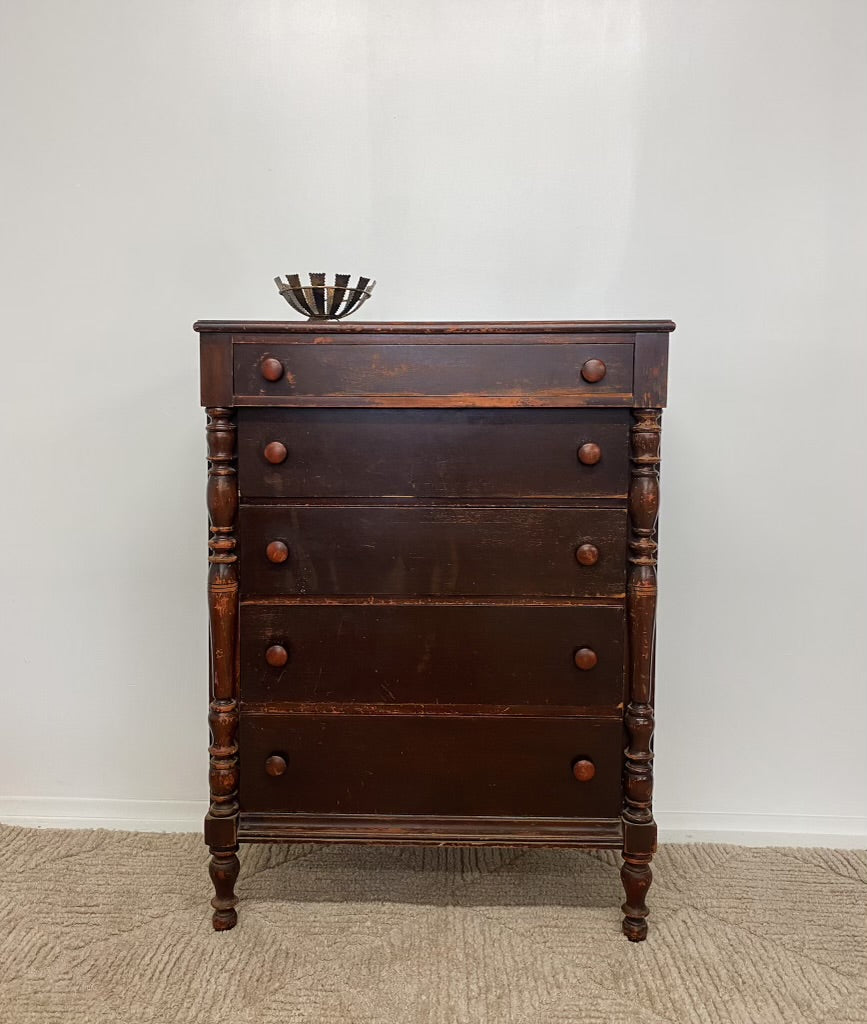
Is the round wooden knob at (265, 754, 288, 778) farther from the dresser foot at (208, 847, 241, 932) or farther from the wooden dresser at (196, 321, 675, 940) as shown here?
the dresser foot at (208, 847, 241, 932)

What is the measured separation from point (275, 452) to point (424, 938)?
1060mm

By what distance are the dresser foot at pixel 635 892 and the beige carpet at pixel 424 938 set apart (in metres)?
0.03

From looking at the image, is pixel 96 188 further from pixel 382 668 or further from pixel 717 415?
pixel 717 415

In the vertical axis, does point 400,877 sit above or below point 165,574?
below

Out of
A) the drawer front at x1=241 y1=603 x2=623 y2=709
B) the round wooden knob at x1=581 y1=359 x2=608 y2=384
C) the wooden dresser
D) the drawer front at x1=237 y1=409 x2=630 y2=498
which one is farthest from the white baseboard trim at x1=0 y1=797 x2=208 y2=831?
the round wooden knob at x1=581 y1=359 x2=608 y2=384

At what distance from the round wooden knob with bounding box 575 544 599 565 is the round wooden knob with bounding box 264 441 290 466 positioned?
2.03ft

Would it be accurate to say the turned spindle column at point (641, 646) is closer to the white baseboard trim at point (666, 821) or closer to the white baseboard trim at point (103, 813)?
the white baseboard trim at point (666, 821)

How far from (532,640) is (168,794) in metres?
1.22

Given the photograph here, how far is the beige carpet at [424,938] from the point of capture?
4.76ft

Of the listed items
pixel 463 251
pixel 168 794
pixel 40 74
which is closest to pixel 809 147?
pixel 463 251

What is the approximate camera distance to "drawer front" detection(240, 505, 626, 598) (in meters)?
1.57

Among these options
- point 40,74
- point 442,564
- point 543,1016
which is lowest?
point 543,1016

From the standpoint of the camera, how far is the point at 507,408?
1.54 m

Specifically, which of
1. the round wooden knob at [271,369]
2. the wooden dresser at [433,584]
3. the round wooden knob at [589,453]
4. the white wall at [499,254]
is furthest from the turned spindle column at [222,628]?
the round wooden knob at [589,453]
